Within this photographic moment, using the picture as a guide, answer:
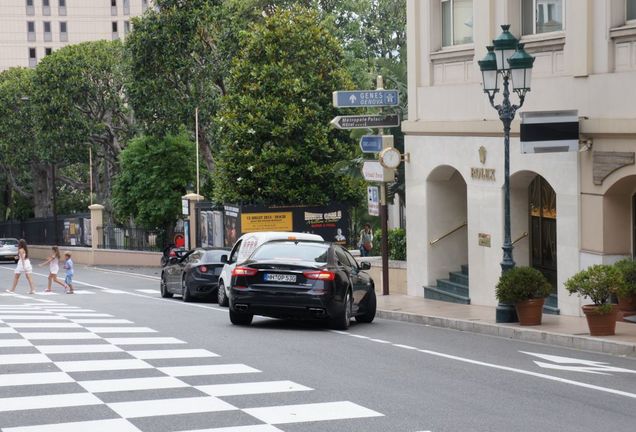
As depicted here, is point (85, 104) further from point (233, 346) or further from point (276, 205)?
point (233, 346)

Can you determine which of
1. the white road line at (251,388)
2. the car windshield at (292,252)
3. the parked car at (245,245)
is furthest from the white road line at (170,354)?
the parked car at (245,245)

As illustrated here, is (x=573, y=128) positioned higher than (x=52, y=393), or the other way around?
(x=573, y=128)

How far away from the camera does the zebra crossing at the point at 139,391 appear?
9305mm

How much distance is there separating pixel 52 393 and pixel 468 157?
47.8ft

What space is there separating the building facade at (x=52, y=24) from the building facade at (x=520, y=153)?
9422 centimetres

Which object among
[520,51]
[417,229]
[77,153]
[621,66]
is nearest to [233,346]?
[520,51]

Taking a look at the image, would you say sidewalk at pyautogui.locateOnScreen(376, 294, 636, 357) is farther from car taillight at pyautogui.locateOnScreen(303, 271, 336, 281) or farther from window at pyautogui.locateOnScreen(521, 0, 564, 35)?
window at pyautogui.locateOnScreen(521, 0, 564, 35)

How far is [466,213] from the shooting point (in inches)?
1037

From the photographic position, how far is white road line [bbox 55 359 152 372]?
12508 millimetres

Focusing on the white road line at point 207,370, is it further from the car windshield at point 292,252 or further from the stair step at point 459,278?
the stair step at point 459,278

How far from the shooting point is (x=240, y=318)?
18.6 meters

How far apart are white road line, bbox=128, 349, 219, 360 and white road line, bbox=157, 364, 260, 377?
101 centimetres

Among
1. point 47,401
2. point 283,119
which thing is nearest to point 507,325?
point 47,401

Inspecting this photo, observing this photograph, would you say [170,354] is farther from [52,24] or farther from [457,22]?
[52,24]
